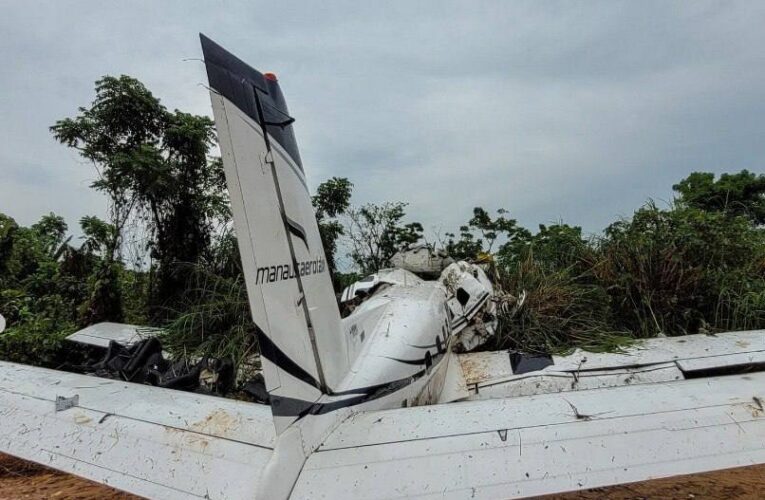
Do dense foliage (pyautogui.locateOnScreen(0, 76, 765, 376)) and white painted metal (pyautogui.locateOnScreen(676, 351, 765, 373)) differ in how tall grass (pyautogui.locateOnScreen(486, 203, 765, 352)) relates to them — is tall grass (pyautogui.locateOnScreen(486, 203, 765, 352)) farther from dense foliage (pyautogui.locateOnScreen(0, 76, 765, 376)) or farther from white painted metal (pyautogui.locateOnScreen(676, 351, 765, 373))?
white painted metal (pyautogui.locateOnScreen(676, 351, 765, 373))

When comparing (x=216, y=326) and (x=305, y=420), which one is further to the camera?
(x=216, y=326)

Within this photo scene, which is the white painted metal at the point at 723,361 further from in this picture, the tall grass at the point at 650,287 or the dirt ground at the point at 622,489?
the tall grass at the point at 650,287

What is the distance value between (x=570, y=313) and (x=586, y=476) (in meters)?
4.38

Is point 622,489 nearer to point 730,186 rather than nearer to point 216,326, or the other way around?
point 216,326

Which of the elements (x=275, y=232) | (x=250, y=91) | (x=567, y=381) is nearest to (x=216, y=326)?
(x=275, y=232)

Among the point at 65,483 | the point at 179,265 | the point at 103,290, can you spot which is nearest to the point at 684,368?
the point at 65,483

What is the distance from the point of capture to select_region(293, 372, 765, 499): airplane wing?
1749 mm

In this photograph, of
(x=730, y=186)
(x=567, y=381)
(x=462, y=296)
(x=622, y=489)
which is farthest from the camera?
(x=730, y=186)

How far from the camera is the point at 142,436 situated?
2.14m

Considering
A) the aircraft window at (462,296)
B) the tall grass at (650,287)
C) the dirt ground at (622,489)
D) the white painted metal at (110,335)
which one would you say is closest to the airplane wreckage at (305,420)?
the dirt ground at (622,489)

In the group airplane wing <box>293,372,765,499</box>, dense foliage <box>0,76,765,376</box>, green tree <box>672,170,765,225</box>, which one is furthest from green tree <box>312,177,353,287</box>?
green tree <box>672,170,765,225</box>

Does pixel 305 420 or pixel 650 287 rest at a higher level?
pixel 305 420

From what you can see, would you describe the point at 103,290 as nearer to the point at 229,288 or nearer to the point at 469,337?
the point at 229,288

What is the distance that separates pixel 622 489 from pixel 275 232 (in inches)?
116
